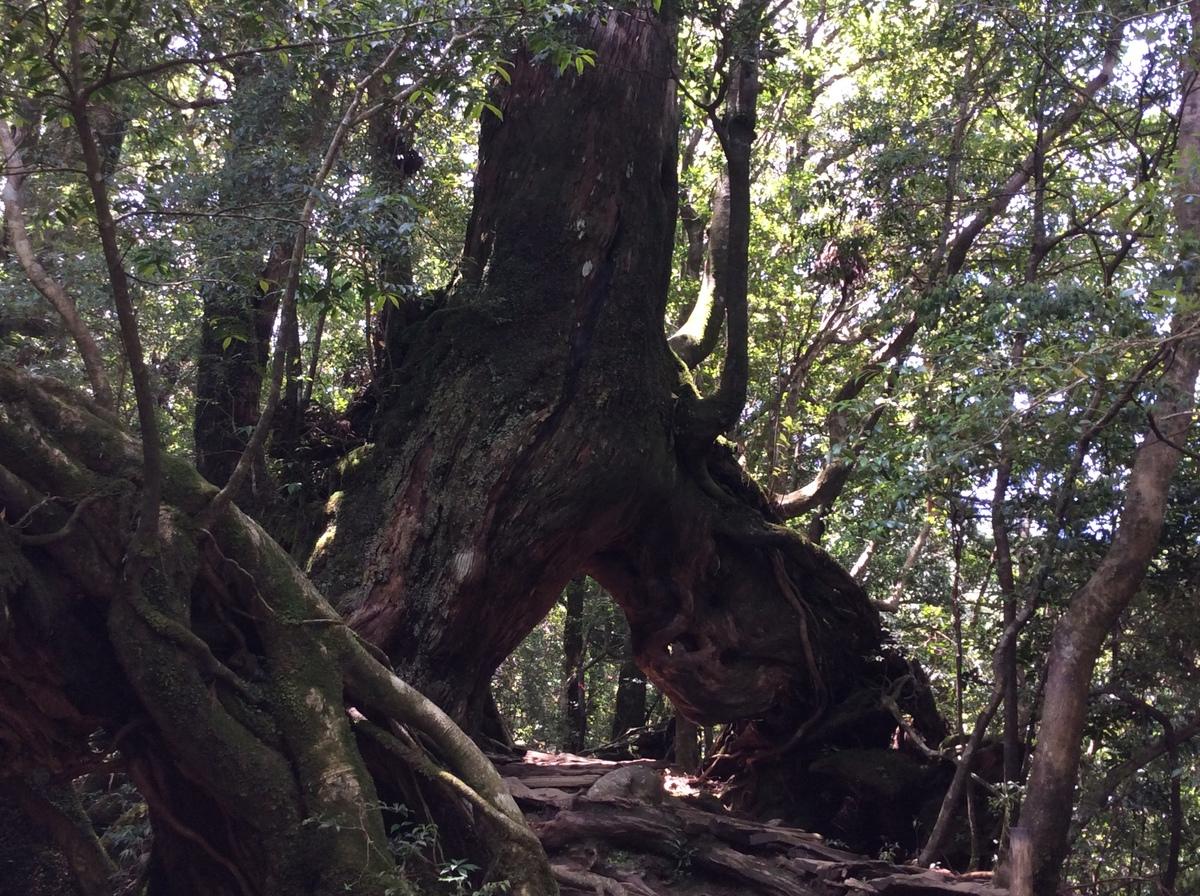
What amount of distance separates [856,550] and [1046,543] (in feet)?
16.3

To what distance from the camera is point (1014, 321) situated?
6.68m

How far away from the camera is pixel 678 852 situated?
21.8ft

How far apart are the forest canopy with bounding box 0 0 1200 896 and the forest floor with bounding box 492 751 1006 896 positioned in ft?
0.13

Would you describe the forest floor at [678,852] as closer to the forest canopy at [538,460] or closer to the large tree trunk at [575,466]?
the forest canopy at [538,460]

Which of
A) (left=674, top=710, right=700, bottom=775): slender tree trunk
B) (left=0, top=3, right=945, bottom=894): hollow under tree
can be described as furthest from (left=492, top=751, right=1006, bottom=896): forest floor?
(left=674, top=710, right=700, bottom=775): slender tree trunk

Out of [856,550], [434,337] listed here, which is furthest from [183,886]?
[856,550]

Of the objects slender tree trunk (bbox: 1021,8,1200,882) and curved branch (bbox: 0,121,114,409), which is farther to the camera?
curved branch (bbox: 0,121,114,409)

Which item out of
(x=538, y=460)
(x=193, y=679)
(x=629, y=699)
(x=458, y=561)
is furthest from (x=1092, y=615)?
(x=629, y=699)

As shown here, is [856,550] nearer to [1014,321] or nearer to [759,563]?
[759,563]

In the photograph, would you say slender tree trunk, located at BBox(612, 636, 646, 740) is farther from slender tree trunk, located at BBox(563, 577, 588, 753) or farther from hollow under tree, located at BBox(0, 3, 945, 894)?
hollow under tree, located at BBox(0, 3, 945, 894)

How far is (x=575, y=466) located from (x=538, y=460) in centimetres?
25

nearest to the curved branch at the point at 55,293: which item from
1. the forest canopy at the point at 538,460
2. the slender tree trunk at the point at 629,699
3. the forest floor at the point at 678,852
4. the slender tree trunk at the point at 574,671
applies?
the forest canopy at the point at 538,460

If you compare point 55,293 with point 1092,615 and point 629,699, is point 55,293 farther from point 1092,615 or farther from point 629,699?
point 629,699

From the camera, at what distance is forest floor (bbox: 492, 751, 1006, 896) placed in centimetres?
641
